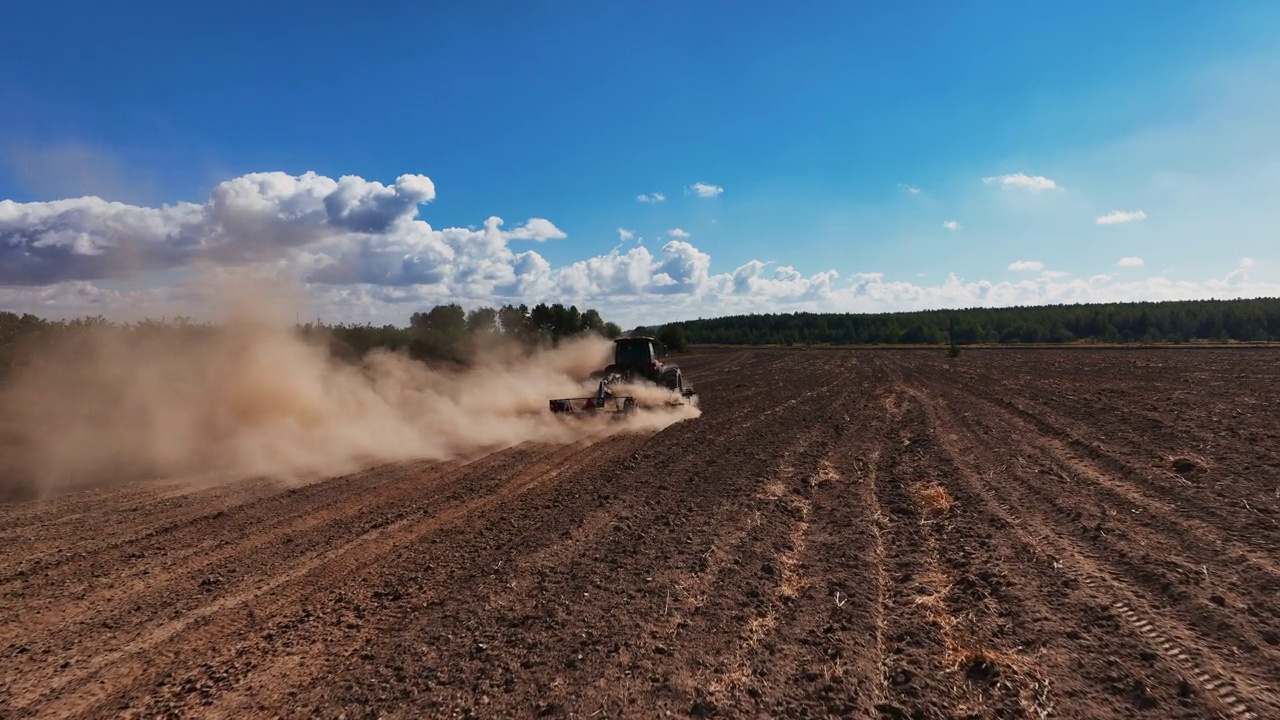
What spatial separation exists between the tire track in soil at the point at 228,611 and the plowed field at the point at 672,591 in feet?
0.11

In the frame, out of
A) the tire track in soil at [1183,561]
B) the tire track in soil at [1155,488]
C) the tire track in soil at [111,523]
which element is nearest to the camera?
the tire track in soil at [1183,561]

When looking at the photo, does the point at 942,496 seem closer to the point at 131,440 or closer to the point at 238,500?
the point at 238,500

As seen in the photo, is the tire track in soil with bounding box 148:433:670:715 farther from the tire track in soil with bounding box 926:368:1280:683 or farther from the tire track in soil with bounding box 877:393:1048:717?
the tire track in soil with bounding box 926:368:1280:683

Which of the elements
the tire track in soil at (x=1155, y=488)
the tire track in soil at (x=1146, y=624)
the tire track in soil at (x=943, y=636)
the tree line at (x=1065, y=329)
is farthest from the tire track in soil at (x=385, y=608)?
the tree line at (x=1065, y=329)

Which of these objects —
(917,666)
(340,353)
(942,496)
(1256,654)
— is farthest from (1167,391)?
(340,353)

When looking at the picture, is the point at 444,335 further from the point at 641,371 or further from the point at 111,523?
the point at 111,523

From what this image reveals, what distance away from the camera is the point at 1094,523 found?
7914 millimetres

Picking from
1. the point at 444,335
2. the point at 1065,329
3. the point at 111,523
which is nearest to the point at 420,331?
the point at 444,335

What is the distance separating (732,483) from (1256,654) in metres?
6.76

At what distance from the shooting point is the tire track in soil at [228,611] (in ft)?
15.9

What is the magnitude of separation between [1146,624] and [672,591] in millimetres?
3753

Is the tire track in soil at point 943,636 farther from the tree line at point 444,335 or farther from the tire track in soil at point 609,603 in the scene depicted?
the tree line at point 444,335

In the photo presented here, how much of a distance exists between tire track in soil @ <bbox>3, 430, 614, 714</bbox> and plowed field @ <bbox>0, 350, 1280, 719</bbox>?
0.11 ft

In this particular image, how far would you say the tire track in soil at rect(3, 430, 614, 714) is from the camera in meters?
4.84
